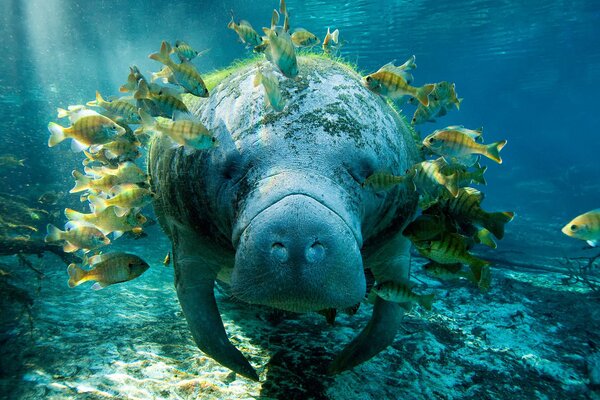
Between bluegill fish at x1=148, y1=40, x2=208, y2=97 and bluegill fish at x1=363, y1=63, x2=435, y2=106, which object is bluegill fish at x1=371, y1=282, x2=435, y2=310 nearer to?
bluegill fish at x1=363, y1=63, x2=435, y2=106

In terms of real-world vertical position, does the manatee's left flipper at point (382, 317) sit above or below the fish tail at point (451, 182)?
below

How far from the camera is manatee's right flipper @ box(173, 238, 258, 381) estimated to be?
3.12 metres

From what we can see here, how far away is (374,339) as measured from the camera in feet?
11.3

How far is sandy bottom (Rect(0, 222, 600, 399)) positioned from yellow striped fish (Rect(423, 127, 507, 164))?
218 centimetres

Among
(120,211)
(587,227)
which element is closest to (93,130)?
(120,211)

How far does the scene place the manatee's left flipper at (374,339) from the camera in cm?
339

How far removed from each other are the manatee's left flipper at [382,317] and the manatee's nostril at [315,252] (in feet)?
5.23

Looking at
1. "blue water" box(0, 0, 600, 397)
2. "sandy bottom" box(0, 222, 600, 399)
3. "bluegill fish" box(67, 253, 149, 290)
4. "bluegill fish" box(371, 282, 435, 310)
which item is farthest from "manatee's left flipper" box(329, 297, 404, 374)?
"blue water" box(0, 0, 600, 397)

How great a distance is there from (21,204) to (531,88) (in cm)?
6423

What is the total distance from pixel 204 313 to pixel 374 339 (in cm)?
152

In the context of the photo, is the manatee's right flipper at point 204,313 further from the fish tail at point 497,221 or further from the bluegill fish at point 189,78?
the fish tail at point 497,221

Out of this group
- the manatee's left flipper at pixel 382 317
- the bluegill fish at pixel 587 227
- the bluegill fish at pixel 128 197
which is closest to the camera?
the bluegill fish at pixel 587 227

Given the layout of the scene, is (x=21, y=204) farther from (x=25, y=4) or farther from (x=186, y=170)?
(x=25, y=4)

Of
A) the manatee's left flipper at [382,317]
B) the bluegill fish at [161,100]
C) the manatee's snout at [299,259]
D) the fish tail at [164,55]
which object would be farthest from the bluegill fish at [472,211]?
the fish tail at [164,55]
